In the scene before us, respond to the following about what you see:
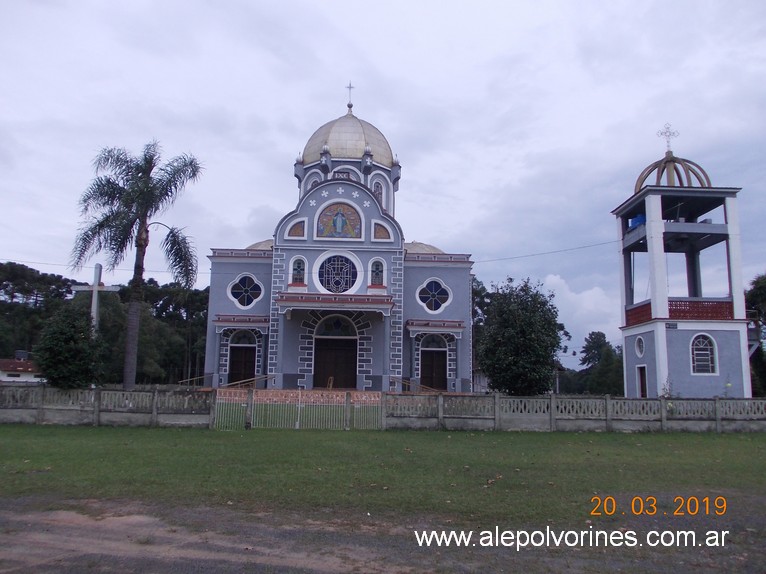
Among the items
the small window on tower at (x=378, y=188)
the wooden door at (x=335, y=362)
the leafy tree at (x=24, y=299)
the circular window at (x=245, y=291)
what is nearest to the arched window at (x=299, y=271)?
the circular window at (x=245, y=291)

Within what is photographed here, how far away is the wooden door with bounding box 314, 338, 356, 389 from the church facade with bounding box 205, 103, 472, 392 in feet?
0.15

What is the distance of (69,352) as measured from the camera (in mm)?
16891

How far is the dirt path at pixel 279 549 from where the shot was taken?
5547mm

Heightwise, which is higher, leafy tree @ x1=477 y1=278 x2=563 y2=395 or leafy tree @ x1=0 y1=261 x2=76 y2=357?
leafy tree @ x1=0 y1=261 x2=76 y2=357

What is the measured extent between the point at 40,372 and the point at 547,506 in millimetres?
14434

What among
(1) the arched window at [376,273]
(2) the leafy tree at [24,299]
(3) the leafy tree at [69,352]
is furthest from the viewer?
(2) the leafy tree at [24,299]

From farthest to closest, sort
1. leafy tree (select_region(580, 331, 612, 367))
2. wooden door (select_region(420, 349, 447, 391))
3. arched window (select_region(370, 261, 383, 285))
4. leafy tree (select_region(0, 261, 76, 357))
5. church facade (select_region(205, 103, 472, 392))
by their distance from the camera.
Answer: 1. leafy tree (select_region(580, 331, 612, 367))
2. leafy tree (select_region(0, 261, 76, 357))
3. wooden door (select_region(420, 349, 447, 391))
4. arched window (select_region(370, 261, 383, 285))
5. church facade (select_region(205, 103, 472, 392))

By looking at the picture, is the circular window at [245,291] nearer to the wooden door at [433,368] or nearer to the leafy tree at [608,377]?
the wooden door at [433,368]

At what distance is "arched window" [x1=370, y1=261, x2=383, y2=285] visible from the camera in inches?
1142

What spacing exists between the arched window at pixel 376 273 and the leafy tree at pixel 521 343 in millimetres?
9320

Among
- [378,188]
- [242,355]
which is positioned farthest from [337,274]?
[378,188]

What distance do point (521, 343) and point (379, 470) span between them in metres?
10.6

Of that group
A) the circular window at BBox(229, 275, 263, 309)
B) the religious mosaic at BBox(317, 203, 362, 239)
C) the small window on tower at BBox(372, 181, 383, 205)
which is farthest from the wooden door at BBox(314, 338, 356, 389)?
the small window on tower at BBox(372, 181, 383, 205)

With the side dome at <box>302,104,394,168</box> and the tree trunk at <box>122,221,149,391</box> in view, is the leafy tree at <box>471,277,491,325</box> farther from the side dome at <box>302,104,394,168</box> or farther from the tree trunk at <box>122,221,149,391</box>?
the tree trunk at <box>122,221,149,391</box>
